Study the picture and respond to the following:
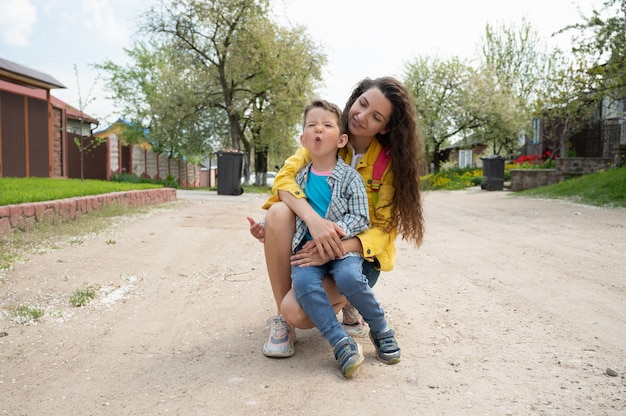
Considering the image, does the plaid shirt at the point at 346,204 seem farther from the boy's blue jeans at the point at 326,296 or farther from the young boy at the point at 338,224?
the boy's blue jeans at the point at 326,296

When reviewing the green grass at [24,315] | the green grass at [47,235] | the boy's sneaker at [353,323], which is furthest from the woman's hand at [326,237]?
the green grass at [47,235]

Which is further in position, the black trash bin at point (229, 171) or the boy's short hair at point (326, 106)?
the black trash bin at point (229, 171)

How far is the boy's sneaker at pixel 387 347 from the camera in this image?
2395 millimetres

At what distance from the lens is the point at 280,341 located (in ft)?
8.19

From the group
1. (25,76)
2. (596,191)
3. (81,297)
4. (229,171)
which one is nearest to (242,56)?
(229,171)

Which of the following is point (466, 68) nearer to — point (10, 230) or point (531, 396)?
point (10, 230)

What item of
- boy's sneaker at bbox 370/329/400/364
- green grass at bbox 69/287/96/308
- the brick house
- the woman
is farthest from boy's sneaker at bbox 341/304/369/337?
the brick house

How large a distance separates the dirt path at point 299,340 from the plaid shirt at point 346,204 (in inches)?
23.9

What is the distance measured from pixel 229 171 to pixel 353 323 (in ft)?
46.1

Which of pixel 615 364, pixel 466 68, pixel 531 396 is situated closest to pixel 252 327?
pixel 531 396

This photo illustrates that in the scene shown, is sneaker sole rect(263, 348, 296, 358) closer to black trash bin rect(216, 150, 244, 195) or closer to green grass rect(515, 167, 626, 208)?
green grass rect(515, 167, 626, 208)

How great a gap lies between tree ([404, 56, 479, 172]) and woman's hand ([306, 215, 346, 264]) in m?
25.8

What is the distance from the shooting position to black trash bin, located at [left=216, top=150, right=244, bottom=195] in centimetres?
1652

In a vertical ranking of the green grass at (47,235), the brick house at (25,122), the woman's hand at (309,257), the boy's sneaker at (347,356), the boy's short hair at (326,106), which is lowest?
the boy's sneaker at (347,356)
